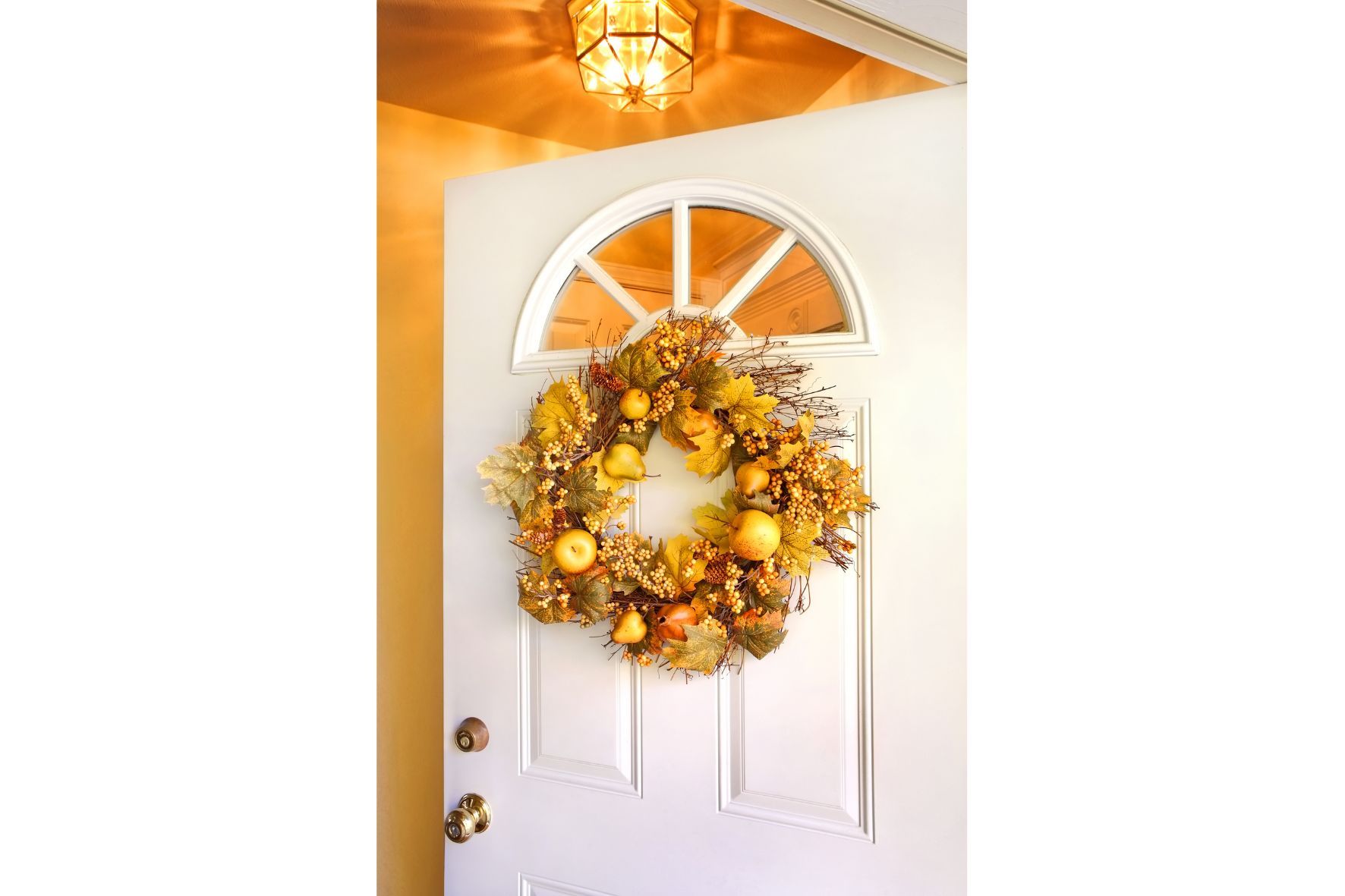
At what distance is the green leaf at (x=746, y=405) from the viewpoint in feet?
3.26

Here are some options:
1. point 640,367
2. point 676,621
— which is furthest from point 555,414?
point 676,621

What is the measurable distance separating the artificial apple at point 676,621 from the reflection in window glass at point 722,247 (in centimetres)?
48

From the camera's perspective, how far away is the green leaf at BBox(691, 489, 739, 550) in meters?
1.04

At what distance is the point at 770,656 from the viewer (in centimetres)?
107

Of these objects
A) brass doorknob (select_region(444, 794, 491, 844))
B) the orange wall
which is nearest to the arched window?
the orange wall

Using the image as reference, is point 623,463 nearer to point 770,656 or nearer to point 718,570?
point 718,570

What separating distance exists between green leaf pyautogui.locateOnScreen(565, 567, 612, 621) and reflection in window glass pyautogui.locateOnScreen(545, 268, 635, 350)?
38cm

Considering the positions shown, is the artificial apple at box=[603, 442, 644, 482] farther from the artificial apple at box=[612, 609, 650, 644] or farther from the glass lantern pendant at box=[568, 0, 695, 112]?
the glass lantern pendant at box=[568, 0, 695, 112]
